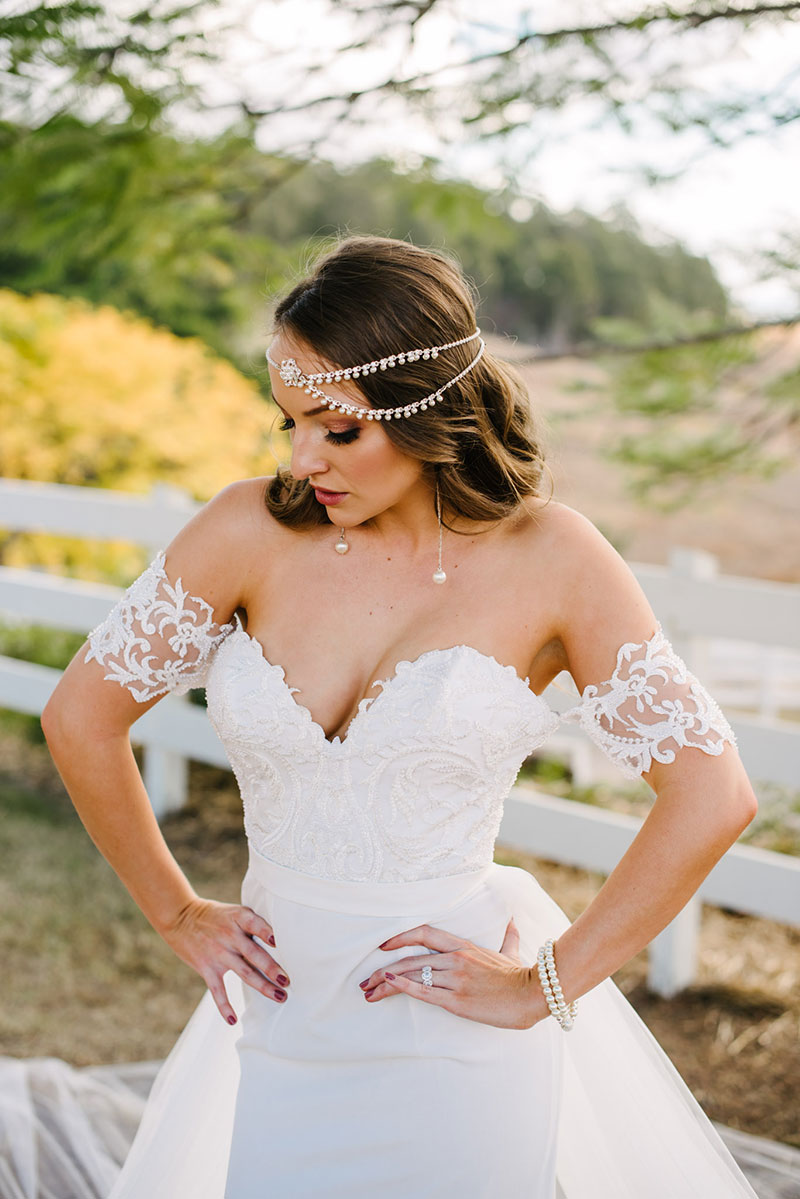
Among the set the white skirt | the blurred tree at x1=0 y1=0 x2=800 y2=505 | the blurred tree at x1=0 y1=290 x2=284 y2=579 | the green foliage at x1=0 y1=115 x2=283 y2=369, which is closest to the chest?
the white skirt

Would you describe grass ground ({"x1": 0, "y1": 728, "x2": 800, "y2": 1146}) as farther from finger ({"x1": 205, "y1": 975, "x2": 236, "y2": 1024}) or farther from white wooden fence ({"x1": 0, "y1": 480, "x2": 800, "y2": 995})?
finger ({"x1": 205, "y1": 975, "x2": 236, "y2": 1024})

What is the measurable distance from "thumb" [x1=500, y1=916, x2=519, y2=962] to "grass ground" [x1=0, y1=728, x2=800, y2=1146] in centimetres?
181

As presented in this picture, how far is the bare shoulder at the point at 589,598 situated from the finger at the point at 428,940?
19.4 inches

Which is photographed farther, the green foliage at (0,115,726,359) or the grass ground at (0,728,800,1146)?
the grass ground at (0,728,800,1146)

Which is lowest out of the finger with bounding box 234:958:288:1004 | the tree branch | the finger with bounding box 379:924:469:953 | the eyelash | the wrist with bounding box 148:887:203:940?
the tree branch

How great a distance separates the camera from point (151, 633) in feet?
6.37

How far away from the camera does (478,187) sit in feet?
12.4

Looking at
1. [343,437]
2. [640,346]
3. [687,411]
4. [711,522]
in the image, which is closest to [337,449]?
[343,437]

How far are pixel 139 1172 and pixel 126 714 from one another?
2.87 ft

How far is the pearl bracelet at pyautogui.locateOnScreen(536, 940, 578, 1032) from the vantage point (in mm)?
1765

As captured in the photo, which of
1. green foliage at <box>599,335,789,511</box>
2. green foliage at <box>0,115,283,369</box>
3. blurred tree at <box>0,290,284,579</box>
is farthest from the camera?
blurred tree at <box>0,290,284,579</box>

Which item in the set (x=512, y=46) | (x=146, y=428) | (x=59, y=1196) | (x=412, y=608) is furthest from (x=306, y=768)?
(x=146, y=428)

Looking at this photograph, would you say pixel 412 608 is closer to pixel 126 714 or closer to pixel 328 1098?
pixel 126 714

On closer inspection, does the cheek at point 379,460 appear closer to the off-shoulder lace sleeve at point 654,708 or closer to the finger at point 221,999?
the off-shoulder lace sleeve at point 654,708
